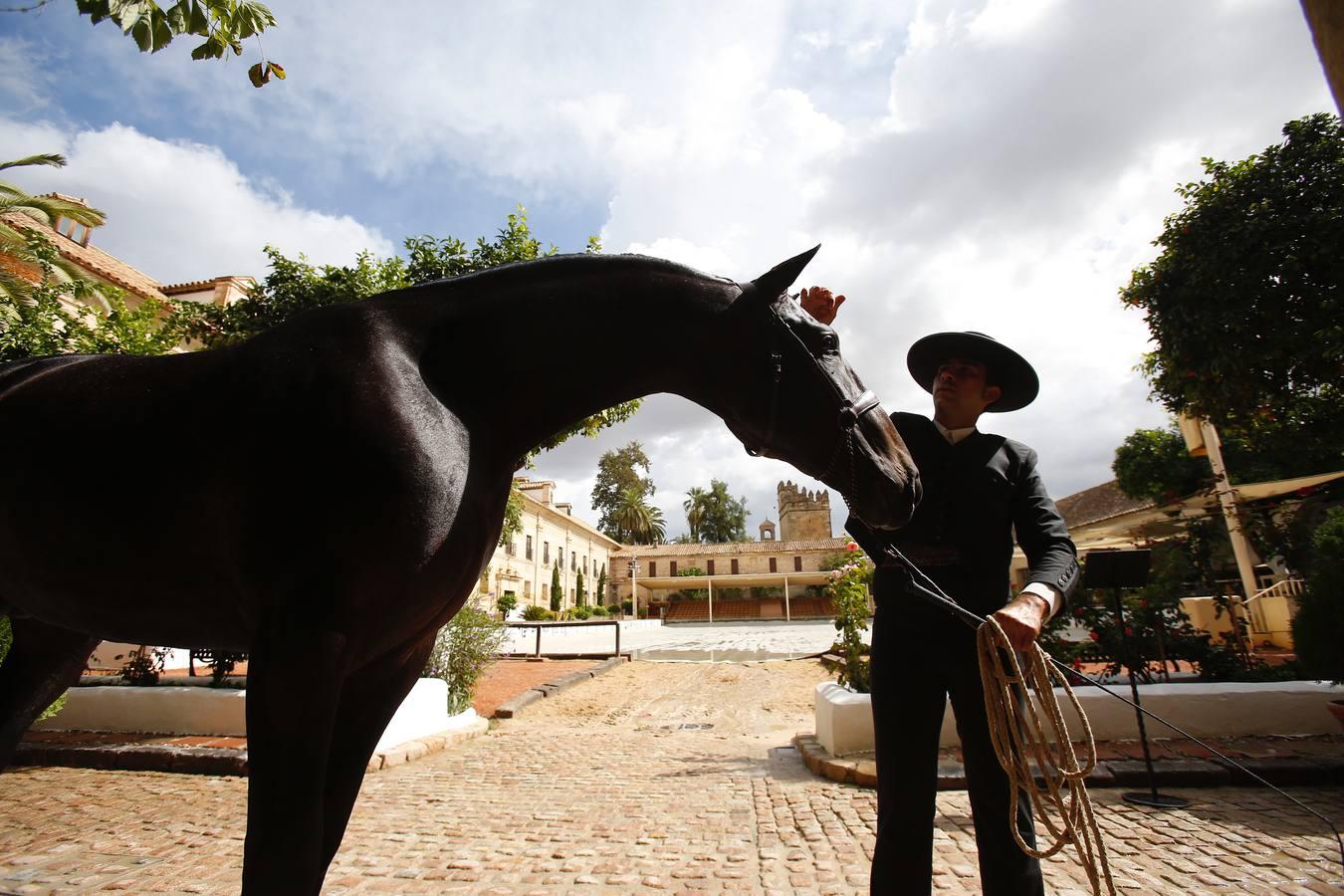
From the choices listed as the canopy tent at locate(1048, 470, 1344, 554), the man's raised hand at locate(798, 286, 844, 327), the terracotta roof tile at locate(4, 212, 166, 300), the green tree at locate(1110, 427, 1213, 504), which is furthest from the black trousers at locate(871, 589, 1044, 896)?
the green tree at locate(1110, 427, 1213, 504)

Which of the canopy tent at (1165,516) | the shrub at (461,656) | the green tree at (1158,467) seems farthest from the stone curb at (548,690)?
the green tree at (1158,467)

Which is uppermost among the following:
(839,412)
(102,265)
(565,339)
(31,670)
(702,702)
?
(102,265)

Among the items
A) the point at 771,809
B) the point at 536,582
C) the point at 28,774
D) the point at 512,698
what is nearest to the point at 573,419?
the point at 771,809

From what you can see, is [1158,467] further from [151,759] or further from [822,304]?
[151,759]

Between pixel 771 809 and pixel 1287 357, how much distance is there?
35.4 feet

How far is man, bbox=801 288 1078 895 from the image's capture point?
1896 mm

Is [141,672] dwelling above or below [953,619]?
below

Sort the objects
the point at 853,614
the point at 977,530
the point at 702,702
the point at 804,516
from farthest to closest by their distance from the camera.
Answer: the point at 804,516
the point at 702,702
the point at 853,614
the point at 977,530

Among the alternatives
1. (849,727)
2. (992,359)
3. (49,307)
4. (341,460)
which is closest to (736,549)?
(849,727)

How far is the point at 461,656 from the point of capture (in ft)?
28.7

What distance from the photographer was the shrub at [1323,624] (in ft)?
18.9

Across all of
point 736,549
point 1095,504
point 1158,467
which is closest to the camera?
point 1158,467

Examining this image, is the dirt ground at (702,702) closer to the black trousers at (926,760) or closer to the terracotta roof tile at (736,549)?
the black trousers at (926,760)

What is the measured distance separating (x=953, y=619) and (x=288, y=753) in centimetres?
182
